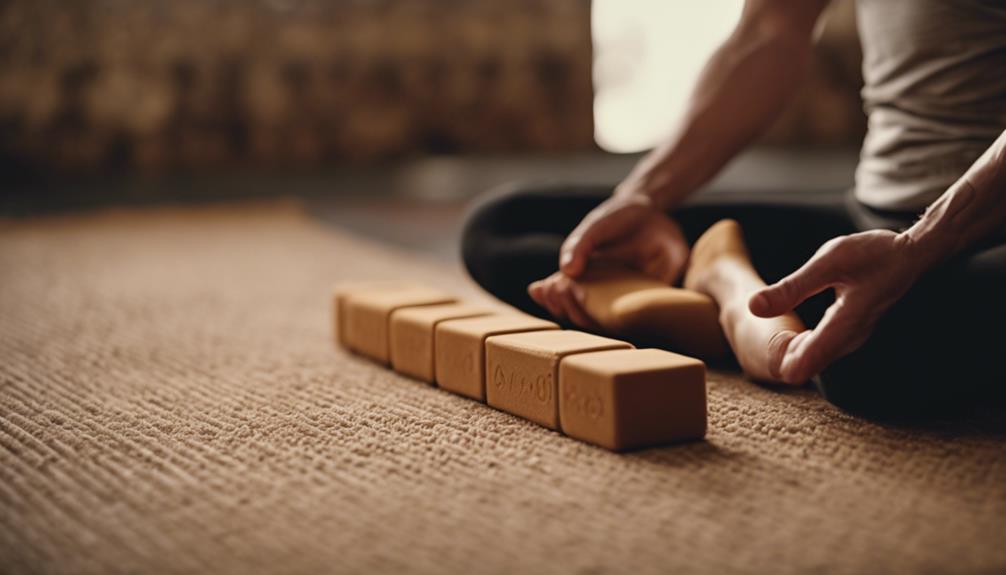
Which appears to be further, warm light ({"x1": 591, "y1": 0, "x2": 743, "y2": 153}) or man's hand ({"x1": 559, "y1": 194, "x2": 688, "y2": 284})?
warm light ({"x1": 591, "y1": 0, "x2": 743, "y2": 153})

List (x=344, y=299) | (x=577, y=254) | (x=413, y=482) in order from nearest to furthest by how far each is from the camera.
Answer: (x=413, y=482) → (x=577, y=254) → (x=344, y=299)

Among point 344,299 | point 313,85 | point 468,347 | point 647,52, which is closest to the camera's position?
point 468,347

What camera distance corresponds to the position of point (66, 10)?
9.38 ft

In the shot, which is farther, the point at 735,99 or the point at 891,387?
the point at 735,99

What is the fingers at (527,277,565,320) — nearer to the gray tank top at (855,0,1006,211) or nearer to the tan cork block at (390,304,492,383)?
the tan cork block at (390,304,492,383)

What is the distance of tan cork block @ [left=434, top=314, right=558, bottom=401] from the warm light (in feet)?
7.36

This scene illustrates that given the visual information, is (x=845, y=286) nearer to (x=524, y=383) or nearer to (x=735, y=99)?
(x=524, y=383)

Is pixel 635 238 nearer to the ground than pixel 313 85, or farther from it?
nearer to the ground

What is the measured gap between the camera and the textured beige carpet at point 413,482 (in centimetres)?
62

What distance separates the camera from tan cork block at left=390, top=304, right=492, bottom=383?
3.34ft

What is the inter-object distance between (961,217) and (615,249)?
40 cm

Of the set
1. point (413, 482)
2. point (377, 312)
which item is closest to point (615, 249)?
point (377, 312)

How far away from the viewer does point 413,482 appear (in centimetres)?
74

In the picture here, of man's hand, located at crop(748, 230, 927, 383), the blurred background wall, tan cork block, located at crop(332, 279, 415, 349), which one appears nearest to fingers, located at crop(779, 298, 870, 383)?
man's hand, located at crop(748, 230, 927, 383)
